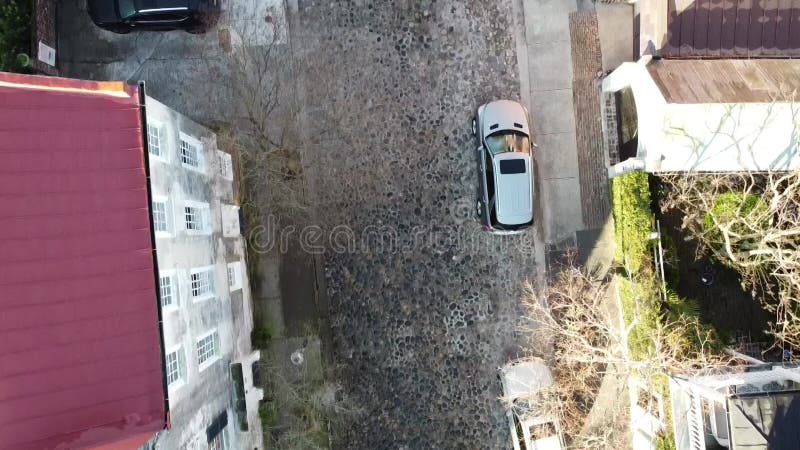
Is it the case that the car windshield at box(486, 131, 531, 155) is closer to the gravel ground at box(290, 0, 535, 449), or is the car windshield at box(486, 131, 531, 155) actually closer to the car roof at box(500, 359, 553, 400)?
the gravel ground at box(290, 0, 535, 449)

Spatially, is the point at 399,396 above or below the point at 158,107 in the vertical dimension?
below

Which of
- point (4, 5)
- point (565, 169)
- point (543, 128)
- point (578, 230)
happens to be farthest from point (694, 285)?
point (4, 5)

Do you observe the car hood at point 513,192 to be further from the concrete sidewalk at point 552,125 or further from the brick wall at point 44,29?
the brick wall at point 44,29

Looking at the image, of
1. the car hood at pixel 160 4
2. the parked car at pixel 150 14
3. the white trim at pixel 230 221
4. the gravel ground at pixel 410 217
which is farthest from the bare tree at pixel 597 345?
the car hood at pixel 160 4

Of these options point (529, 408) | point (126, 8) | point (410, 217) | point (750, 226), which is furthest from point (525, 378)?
point (126, 8)

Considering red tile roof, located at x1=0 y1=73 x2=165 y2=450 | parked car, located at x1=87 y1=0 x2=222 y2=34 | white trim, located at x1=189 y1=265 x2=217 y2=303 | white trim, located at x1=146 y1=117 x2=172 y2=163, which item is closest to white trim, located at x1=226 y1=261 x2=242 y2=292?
white trim, located at x1=189 y1=265 x2=217 y2=303

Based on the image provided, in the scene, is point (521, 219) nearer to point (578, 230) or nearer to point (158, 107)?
point (578, 230)

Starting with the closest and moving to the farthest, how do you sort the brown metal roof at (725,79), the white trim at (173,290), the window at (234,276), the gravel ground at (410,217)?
1. the white trim at (173,290)
2. the brown metal roof at (725,79)
3. the window at (234,276)
4. the gravel ground at (410,217)
